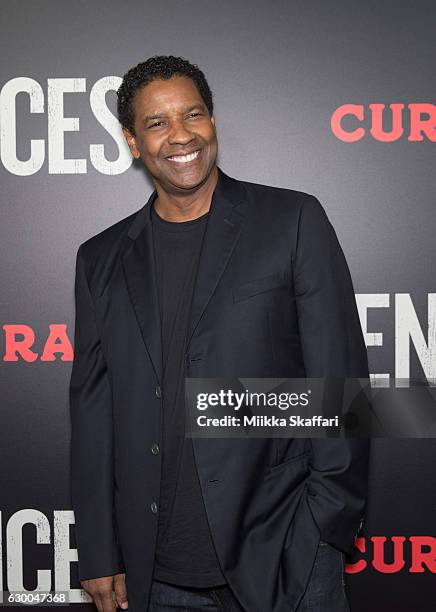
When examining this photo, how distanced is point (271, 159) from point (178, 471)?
1122 millimetres

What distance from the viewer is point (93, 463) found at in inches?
67.6

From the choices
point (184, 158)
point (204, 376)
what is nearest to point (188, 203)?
point (184, 158)

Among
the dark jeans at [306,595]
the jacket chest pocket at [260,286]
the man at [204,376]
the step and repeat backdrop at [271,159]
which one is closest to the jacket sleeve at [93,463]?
the man at [204,376]

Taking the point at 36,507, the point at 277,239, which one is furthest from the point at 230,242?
the point at 36,507

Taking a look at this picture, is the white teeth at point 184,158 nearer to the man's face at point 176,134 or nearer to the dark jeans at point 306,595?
the man's face at point 176,134

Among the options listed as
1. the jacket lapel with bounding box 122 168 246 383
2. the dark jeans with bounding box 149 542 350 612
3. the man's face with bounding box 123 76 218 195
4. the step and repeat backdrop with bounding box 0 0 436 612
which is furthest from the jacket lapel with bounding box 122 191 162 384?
the step and repeat backdrop with bounding box 0 0 436 612

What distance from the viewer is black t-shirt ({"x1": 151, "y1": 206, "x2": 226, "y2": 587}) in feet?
5.05

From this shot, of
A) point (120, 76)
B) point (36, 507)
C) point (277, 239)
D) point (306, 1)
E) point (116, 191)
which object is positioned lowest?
point (36, 507)

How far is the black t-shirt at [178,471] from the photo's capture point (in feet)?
5.05

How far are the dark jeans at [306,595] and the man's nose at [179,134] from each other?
887 mm

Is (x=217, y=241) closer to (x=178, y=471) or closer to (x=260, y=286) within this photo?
(x=260, y=286)

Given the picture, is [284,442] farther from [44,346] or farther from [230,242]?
[44,346]

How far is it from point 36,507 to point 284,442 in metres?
1.14

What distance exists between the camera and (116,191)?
236cm
